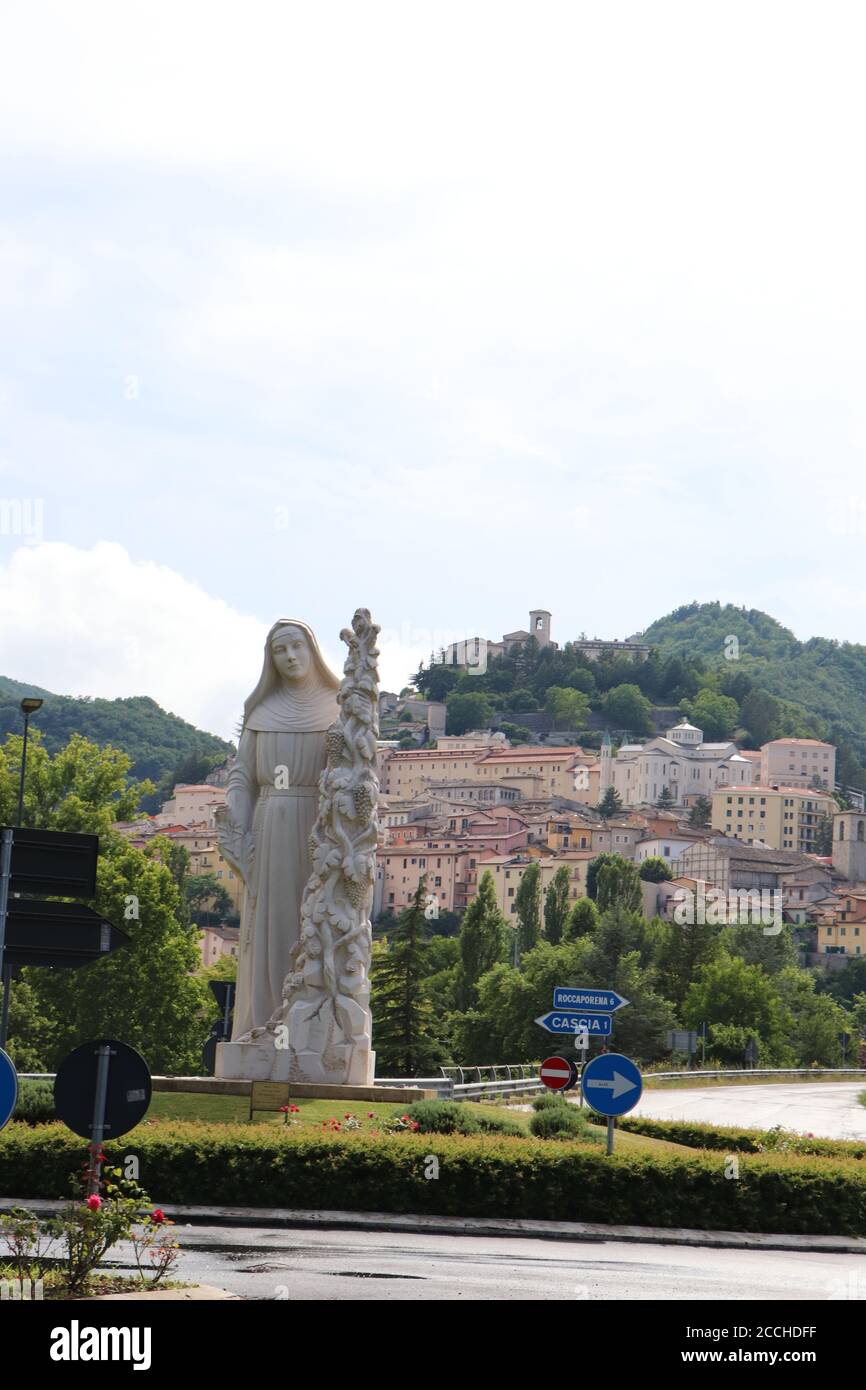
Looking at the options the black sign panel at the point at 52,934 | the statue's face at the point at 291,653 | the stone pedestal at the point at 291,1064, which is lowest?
the stone pedestal at the point at 291,1064

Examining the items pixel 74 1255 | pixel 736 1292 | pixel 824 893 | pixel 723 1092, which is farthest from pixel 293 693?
pixel 824 893

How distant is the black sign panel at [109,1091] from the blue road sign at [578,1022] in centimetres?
892

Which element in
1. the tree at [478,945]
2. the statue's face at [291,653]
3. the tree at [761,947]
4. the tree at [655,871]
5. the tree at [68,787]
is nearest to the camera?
the statue's face at [291,653]

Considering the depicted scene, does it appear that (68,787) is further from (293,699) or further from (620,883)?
(620,883)

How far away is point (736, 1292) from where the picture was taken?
13.8 metres

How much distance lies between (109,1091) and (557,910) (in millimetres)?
112999

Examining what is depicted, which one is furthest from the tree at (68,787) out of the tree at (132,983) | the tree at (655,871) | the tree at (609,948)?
the tree at (655,871)

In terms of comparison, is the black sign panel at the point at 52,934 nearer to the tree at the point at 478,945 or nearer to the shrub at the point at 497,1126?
the shrub at the point at 497,1126

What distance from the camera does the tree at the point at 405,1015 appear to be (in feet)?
180

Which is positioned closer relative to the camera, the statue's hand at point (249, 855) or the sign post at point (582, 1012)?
the sign post at point (582, 1012)

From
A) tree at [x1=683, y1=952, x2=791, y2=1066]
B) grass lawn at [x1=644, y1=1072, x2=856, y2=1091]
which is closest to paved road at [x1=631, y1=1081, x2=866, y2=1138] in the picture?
grass lawn at [x1=644, y1=1072, x2=856, y2=1091]

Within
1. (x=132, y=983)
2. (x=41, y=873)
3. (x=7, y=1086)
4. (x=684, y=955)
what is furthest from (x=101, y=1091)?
(x=684, y=955)

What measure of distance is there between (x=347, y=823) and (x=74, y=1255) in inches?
560

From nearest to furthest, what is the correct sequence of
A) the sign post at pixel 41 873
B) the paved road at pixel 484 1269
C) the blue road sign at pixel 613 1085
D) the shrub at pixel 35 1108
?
the paved road at pixel 484 1269 → the sign post at pixel 41 873 → the blue road sign at pixel 613 1085 → the shrub at pixel 35 1108
